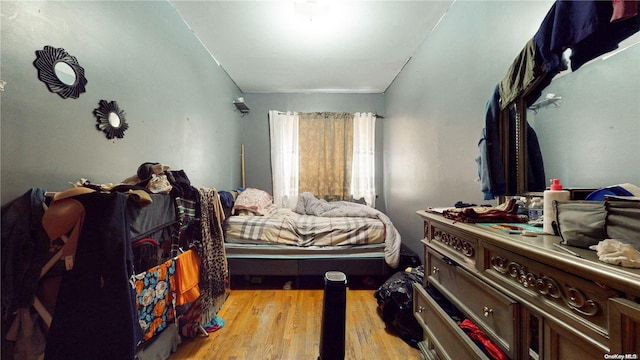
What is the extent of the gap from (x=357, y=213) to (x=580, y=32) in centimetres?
236

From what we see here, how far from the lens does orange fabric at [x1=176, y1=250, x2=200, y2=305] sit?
1438 millimetres

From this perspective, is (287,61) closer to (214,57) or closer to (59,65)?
(214,57)

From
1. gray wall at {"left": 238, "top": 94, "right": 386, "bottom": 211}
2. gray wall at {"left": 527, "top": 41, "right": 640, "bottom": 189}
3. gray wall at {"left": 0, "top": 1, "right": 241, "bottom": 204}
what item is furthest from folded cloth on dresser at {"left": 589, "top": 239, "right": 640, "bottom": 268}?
gray wall at {"left": 238, "top": 94, "right": 386, "bottom": 211}

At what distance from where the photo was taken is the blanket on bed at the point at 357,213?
2.39m

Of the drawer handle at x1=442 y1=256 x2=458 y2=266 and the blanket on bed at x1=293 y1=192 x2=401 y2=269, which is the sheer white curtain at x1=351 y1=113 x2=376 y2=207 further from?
the drawer handle at x1=442 y1=256 x2=458 y2=266

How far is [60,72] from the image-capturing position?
3.66 feet

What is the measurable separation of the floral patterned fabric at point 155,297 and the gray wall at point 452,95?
2.01 m

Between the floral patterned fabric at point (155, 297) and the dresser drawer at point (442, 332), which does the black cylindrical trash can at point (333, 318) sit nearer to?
the dresser drawer at point (442, 332)

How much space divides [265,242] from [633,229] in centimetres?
247

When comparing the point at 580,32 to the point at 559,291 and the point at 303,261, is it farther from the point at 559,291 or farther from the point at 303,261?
the point at 303,261

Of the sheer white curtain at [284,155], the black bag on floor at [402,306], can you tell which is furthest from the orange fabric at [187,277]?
the sheer white curtain at [284,155]

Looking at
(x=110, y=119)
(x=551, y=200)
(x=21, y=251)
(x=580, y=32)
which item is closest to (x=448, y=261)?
(x=551, y=200)

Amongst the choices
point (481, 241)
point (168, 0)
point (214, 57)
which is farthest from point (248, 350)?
point (214, 57)

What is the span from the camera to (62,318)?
89 centimetres
